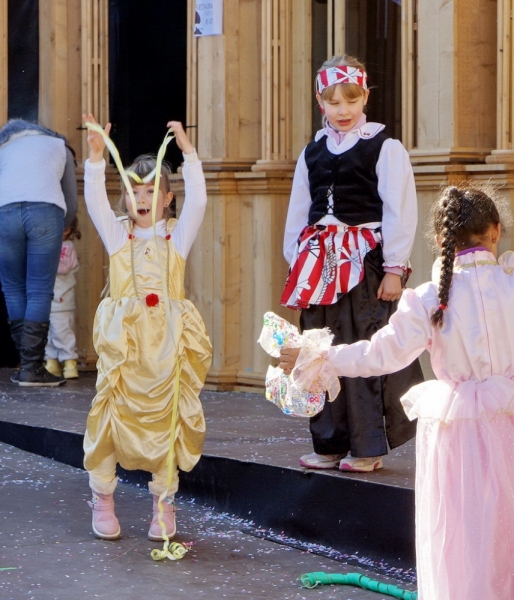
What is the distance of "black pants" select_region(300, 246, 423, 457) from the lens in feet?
17.3

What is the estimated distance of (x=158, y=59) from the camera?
9.26 m

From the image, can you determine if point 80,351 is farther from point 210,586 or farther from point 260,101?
point 210,586

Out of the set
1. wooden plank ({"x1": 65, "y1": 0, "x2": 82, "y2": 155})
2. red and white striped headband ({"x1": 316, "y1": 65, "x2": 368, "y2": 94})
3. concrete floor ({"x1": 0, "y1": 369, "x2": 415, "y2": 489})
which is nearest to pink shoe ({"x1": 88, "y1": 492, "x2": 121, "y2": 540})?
concrete floor ({"x1": 0, "y1": 369, "x2": 415, "y2": 489})

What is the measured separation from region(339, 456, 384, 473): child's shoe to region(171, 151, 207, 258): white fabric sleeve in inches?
42.7

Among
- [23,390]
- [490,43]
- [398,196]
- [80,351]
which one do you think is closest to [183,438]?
[398,196]

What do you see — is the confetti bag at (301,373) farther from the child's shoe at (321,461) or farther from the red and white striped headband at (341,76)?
the red and white striped headband at (341,76)

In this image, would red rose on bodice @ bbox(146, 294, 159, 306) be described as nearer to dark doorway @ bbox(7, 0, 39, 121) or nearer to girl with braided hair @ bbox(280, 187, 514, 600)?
girl with braided hair @ bbox(280, 187, 514, 600)

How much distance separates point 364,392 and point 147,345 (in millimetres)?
932

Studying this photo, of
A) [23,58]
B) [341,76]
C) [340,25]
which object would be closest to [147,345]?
[341,76]

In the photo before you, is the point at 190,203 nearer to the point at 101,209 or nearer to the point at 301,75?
the point at 101,209


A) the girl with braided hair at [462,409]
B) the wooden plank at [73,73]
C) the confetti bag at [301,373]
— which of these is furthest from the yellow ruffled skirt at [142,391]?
the wooden plank at [73,73]

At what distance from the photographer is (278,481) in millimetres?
5469

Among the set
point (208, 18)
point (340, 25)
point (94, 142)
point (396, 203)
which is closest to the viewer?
point (94, 142)

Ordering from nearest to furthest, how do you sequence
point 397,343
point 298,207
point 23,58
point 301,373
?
point 397,343
point 301,373
point 298,207
point 23,58
